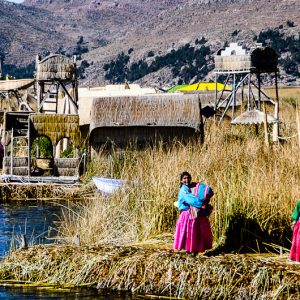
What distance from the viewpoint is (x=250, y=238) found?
1364 cm

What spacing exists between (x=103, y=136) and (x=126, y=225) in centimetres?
1198

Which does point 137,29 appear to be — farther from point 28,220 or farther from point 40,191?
point 28,220

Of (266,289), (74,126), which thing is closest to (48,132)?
(74,126)

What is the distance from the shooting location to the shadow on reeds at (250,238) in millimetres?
13484

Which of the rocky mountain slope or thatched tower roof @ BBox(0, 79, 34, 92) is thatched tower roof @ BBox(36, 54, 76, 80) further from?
the rocky mountain slope

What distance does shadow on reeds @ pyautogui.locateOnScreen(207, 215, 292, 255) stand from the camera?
13.5 meters

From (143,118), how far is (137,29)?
76890 millimetres

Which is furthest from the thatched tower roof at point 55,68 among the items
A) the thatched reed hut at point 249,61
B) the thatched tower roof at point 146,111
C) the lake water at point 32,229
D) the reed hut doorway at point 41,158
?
the lake water at point 32,229

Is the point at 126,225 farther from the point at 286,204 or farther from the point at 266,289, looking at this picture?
the point at 266,289

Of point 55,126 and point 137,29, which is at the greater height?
point 137,29

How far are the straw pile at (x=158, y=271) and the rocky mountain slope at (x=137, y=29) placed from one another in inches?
2570

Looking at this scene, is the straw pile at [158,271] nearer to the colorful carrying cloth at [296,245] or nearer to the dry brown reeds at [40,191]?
the colorful carrying cloth at [296,245]

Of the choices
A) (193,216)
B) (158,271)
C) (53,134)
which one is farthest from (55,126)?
(158,271)

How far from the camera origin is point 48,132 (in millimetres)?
26500
